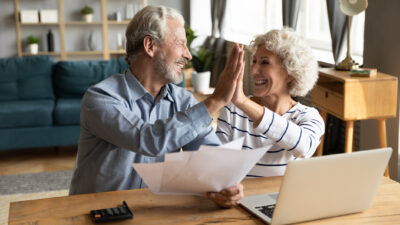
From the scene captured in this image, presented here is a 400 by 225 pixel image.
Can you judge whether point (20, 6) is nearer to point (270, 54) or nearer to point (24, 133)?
point (24, 133)

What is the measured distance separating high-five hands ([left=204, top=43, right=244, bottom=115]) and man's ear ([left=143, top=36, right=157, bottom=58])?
39 centimetres

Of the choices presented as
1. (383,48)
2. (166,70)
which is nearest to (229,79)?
(166,70)

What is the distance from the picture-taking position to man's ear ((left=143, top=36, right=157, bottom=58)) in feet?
5.69

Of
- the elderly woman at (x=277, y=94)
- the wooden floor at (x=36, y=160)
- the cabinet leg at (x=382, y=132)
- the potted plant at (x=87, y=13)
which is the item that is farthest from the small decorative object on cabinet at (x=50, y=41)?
the elderly woman at (x=277, y=94)

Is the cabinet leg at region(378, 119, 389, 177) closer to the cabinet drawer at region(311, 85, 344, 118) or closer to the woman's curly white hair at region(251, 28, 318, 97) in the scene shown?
the cabinet drawer at region(311, 85, 344, 118)

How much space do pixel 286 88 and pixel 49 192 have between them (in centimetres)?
229

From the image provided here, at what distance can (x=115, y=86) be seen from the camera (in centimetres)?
173

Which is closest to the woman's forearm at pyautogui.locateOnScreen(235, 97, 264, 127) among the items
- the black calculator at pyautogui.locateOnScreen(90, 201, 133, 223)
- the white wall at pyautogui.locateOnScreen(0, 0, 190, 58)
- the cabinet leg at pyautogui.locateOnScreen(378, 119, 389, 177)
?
the black calculator at pyautogui.locateOnScreen(90, 201, 133, 223)

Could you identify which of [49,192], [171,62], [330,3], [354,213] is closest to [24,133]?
[49,192]

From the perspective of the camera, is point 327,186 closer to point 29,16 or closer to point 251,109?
point 251,109

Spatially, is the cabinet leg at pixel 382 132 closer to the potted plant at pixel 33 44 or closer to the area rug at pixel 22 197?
the area rug at pixel 22 197

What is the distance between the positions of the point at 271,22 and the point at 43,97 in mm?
2885

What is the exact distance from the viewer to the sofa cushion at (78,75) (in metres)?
5.03

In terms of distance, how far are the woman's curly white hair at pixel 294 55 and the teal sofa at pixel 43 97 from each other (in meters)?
2.90
